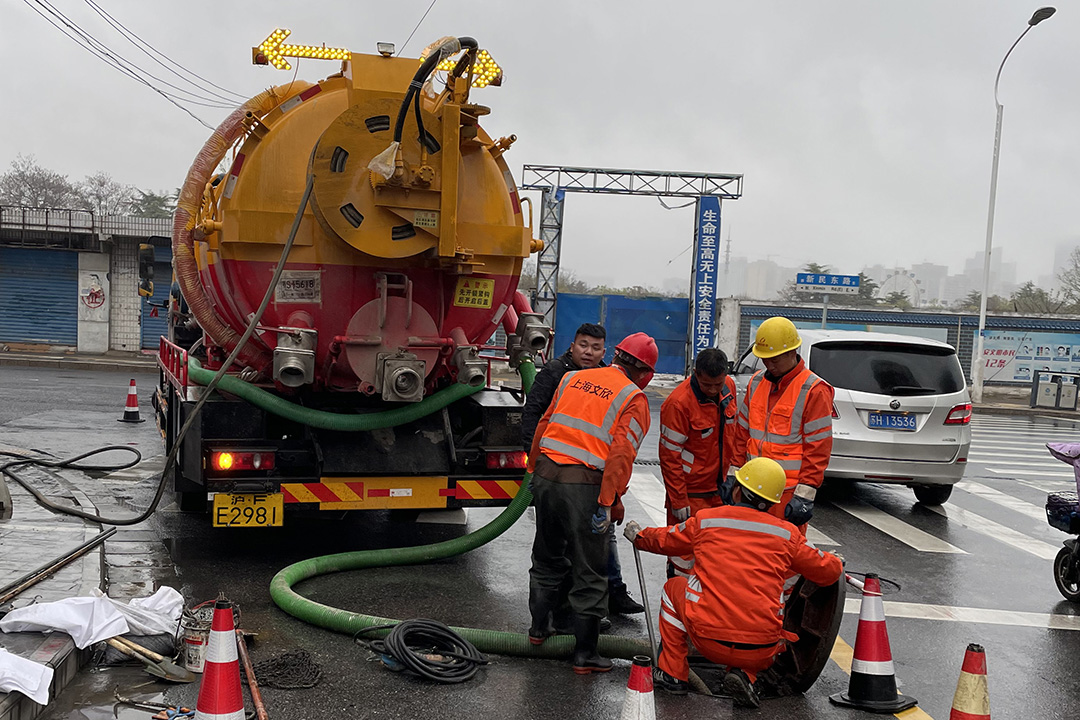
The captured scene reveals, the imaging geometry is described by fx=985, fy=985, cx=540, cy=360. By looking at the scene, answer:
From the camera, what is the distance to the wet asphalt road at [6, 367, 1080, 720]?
4.54 meters

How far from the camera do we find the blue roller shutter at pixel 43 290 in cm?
2770

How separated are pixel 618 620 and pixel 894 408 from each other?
180 inches

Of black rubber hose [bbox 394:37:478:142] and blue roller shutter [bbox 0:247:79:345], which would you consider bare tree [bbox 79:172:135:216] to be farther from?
black rubber hose [bbox 394:37:478:142]

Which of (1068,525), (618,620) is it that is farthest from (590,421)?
(1068,525)

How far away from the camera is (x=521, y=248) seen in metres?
6.95

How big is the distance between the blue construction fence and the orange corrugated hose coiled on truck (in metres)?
22.1

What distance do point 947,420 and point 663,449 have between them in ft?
15.4

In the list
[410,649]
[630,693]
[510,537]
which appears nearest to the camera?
[630,693]

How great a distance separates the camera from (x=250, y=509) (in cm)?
639

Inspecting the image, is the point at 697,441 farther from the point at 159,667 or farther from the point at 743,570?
the point at 159,667

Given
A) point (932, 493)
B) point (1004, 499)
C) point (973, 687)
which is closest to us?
point (973, 687)

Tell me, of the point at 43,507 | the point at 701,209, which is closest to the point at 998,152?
the point at 701,209

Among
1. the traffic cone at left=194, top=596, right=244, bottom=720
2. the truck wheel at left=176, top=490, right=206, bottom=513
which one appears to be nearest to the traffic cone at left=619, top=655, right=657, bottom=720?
the traffic cone at left=194, top=596, right=244, bottom=720

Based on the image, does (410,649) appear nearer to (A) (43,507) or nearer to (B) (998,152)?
(A) (43,507)
